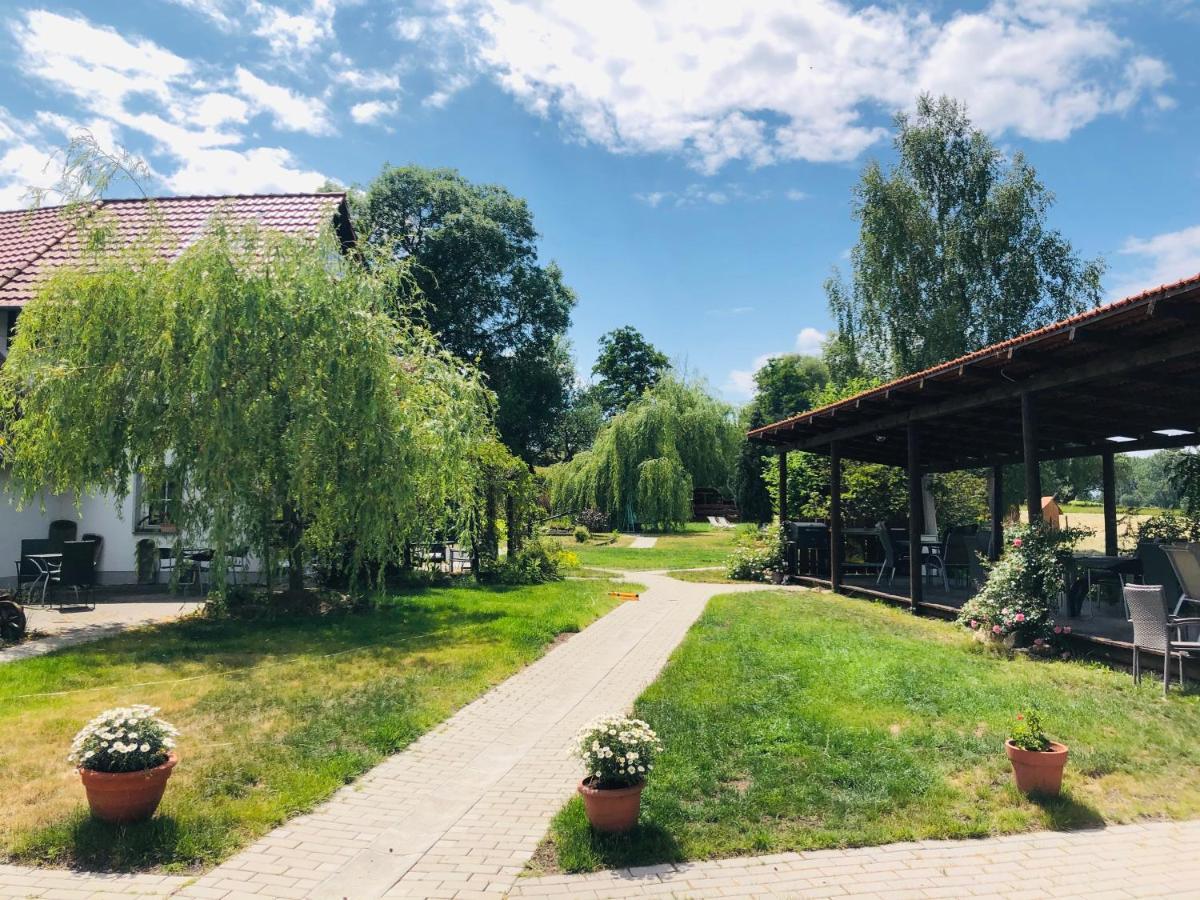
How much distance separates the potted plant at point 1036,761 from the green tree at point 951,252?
67.9 ft

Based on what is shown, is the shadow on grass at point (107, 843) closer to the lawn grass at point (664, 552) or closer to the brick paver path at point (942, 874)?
the brick paver path at point (942, 874)

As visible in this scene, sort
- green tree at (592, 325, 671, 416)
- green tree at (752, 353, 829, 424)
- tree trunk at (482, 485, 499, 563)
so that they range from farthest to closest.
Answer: green tree at (592, 325, 671, 416) → green tree at (752, 353, 829, 424) → tree trunk at (482, 485, 499, 563)

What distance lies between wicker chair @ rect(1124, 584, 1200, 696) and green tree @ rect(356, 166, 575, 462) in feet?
97.1

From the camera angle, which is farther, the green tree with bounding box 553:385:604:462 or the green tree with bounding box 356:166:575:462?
the green tree with bounding box 553:385:604:462

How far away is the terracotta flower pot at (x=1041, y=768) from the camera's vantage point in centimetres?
421

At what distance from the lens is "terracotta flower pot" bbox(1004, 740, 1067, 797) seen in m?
4.21

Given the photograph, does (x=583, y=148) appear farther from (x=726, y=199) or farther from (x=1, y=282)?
(x=1, y=282)

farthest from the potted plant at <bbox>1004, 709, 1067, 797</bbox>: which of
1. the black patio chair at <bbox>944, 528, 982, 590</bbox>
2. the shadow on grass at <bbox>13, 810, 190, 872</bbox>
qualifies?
the black patio chair at <bbox>944, 528, 982, 590</bbox>

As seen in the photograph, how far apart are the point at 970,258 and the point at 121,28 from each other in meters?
21.9

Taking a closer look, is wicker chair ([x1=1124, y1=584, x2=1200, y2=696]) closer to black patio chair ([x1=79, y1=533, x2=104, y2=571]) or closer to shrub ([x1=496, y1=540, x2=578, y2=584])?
shrub ([x1=496, y1=540, x2=578, y2=584])

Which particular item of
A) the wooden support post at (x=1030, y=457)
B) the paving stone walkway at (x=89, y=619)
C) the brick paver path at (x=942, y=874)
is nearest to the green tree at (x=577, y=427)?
the paving stone walkway at (x=89, y=619)

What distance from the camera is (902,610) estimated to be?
A: 1162 cm

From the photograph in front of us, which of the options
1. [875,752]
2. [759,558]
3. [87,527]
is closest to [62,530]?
[87,527]

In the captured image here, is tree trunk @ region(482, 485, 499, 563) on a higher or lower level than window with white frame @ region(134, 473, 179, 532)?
lower
